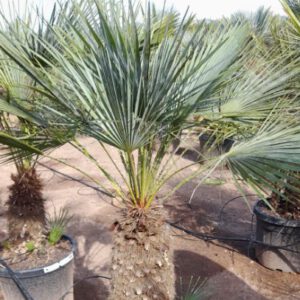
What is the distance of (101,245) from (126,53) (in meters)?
2.27

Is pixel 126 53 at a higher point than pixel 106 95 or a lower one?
higher

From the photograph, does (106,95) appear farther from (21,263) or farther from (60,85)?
(21,263)

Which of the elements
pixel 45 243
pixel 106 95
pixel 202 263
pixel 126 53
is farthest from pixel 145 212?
pixel 202 263

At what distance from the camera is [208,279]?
3068mm

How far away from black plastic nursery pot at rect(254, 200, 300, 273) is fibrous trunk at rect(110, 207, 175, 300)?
1.50 meters

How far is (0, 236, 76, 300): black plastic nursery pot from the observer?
93.6 inches

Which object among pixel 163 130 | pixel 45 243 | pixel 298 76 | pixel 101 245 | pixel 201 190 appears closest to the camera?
pixel 163 130

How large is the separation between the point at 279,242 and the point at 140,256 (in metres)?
1.65

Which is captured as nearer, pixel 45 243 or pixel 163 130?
pixel 163 130

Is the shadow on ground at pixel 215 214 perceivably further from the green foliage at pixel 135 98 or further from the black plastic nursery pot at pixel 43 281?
the green foliage at pixel 135 98

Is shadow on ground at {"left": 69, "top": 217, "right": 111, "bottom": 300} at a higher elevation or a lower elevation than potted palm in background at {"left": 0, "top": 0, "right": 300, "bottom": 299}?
lower

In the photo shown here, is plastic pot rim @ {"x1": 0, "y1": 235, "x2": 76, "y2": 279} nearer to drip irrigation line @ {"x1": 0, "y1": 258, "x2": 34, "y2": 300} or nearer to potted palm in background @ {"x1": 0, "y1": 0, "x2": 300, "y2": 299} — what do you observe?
drip irrigation line @ {"x1": 0, "y1": 258, "x2": 34, "y2": 300}

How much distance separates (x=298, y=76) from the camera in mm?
2312

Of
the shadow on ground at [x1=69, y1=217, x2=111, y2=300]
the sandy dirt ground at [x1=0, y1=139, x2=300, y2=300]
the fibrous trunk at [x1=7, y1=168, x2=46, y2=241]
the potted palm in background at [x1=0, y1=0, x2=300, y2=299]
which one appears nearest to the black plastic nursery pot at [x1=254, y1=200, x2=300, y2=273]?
the sandy dirt ground at [x1=0, y1=139, x2=300, y2=300]
